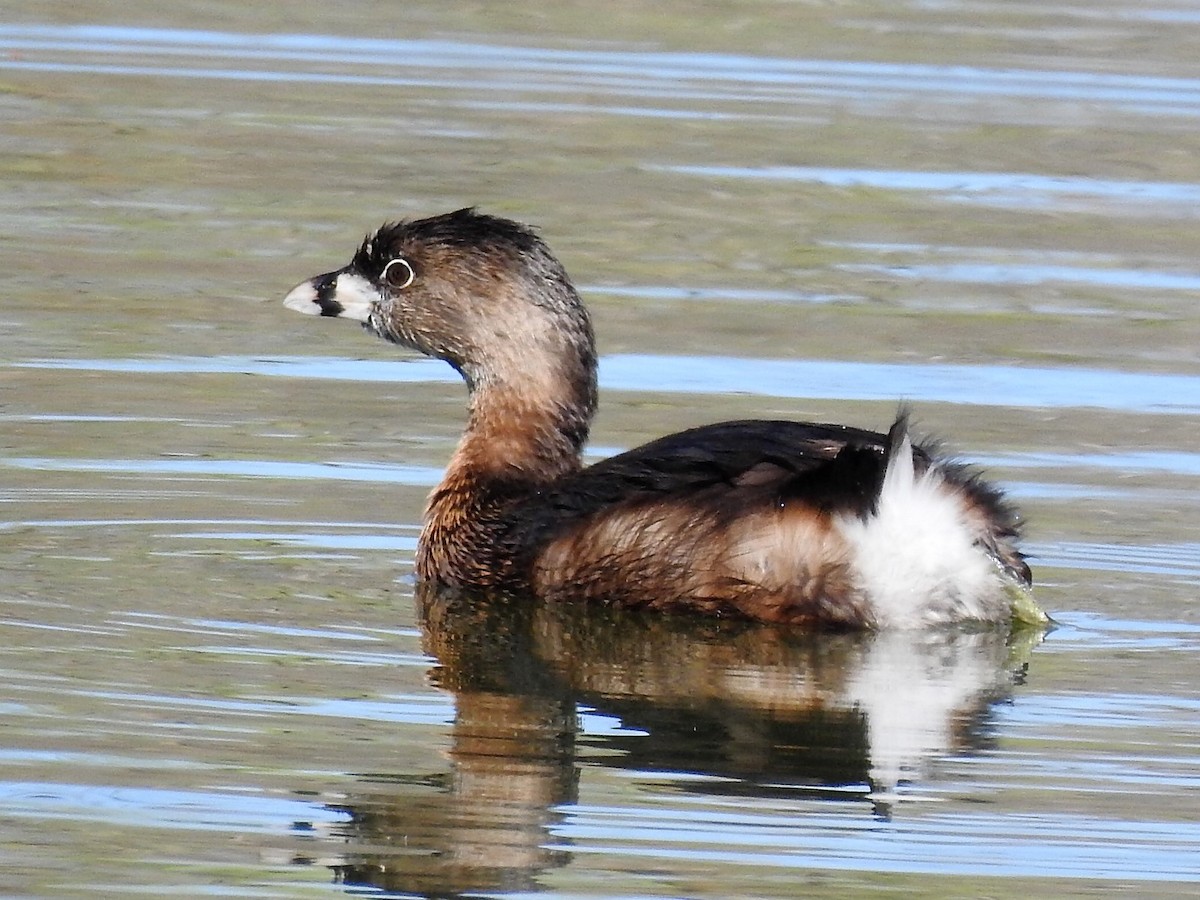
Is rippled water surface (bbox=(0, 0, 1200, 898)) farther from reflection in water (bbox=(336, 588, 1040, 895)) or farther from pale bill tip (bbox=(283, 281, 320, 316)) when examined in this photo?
pale bill tip (bbox=(283, 281, 320, 316))

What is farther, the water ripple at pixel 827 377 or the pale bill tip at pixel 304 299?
the water ripple at pixel 827 377

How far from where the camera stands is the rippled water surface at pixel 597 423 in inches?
212

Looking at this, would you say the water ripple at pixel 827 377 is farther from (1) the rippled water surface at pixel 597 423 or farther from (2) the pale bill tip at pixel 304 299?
(2) the pale bill tip at pixel 304 299

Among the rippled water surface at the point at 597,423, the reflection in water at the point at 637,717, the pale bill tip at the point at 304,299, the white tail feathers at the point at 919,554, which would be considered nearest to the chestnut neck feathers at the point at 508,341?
the pale bill tip at the point at 304,299

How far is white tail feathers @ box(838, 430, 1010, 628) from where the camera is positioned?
6.81 metres

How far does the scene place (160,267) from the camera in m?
11.3

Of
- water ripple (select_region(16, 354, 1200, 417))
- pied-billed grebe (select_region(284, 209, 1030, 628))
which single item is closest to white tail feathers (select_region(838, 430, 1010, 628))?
pied-billed grebe (select_region(284, 209, 1030, 628))

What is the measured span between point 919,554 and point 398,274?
210cm

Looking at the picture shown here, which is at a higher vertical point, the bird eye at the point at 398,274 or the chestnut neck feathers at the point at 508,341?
the bird eye at the point at 398,274

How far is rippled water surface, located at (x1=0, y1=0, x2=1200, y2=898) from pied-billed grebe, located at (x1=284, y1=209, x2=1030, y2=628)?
0.13m

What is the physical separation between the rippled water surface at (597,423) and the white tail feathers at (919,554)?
0.09 metres

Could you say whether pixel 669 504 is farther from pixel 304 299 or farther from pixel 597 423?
pixel 597 423

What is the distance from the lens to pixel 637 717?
20.4 feet

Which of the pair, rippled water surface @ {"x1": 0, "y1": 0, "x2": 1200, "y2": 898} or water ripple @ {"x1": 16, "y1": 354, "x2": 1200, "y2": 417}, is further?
water ripple @ {"x1": 16, "y1": 354, "x2": 1200, "y2": 417}
